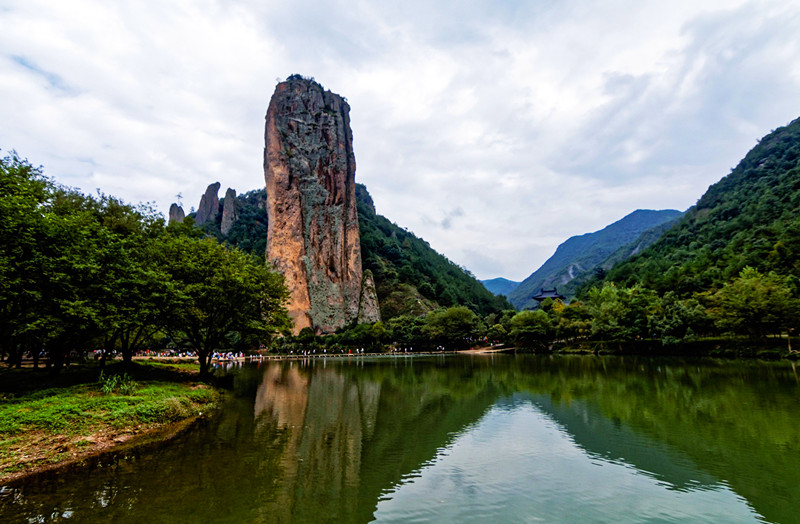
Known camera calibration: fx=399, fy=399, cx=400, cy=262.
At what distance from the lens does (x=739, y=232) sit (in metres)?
62.3

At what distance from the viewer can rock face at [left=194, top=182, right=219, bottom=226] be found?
127 m

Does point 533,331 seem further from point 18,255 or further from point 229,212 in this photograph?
point 229,212

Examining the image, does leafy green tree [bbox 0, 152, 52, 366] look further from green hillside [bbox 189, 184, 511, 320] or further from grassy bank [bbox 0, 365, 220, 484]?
green hillside [bbox 189, 184, 511, 320]

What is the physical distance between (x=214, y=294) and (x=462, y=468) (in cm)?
1585

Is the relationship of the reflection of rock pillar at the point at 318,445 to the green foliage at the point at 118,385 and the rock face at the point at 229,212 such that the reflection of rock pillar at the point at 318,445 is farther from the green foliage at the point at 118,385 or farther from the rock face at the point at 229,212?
the rock face at the point at 229,212

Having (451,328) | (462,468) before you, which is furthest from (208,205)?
(462,468)

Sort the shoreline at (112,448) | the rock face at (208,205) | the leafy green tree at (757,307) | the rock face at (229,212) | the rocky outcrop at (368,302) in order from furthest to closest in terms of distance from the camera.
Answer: the rock face at (208,205)
the rock face at (229,212)
the rocky outcrop at (368,302)
the leafy green tree at (757,307)
the shoreline at (112,448)

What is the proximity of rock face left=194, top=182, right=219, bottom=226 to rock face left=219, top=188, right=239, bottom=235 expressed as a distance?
971 centimetres

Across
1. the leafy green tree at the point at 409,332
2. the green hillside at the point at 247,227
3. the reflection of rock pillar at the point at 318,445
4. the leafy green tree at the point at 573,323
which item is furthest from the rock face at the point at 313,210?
the reflection of rock pillar at the point at 318,445

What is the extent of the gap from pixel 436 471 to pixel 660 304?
42738 millimetres

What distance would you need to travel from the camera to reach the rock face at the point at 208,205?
127 m

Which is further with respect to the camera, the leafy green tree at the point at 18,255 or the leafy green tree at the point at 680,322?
the leafy green tree at the point at 680,322

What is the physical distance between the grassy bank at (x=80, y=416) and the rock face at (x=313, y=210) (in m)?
68.9

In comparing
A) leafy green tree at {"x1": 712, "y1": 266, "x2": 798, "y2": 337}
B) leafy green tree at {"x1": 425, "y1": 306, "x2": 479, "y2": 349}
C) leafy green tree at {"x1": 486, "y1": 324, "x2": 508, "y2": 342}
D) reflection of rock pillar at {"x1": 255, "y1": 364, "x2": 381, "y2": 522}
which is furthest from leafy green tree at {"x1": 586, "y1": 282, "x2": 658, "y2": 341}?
reflection of rock pillar at {"x1": 255, "y1": 364, "x2": 381, "y2": 522}
